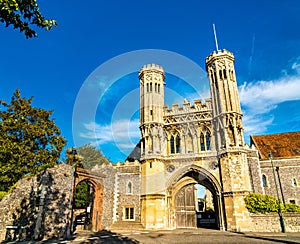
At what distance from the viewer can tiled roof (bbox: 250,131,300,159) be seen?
71.3 feet

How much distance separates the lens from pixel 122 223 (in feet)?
61.2

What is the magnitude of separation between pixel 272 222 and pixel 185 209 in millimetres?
7398

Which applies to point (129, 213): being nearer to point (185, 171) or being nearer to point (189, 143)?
point (185, 171)

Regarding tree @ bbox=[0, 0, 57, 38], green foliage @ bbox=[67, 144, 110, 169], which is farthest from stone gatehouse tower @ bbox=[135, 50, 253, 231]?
green foliage @ bbox=[67, 144, 110, 169]

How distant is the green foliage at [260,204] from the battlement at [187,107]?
338 inches

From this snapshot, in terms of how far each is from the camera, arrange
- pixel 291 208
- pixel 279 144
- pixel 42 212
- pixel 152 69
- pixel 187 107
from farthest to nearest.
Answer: pixel 279 144 < pixel 152 69 < pixel 187 107 < pixel 291 208 < pixel 42 212

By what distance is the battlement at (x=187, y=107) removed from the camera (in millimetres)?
20719

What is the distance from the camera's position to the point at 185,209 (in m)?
20.2

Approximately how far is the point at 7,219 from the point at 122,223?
8.88 metres

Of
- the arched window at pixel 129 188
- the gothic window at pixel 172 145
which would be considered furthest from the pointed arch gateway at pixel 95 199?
the gothic window at pixel 172 145

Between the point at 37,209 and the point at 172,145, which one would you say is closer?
the point at 37,209

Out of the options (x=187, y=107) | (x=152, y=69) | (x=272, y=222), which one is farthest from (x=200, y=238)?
(x=152, y=69)

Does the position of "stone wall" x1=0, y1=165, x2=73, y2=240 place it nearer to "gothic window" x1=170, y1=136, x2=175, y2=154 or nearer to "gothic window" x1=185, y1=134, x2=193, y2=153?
"gothic window" x1=170, y1=136, x2=175, y2=154

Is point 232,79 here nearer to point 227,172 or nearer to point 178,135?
point 178,135
